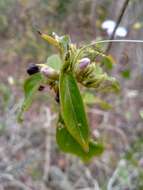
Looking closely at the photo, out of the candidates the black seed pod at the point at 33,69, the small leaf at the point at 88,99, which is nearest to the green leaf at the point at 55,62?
the black seed pod at the point at 33,69

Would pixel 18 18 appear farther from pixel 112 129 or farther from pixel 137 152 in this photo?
pixel 137 152

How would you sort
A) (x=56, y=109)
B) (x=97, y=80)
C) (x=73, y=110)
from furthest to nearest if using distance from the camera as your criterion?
(x=56, y=109), (x=97, y=80), (x=73, y=110)

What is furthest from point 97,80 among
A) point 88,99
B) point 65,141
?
point 88,99

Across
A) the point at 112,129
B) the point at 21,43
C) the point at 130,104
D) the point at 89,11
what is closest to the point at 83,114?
the point at 112,129

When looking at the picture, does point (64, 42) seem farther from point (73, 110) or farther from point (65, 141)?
point (65, 141)

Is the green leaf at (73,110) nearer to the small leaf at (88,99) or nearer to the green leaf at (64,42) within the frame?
the green leaf at (64,42)

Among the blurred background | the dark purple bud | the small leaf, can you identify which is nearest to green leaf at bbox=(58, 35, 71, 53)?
the dark purple bud

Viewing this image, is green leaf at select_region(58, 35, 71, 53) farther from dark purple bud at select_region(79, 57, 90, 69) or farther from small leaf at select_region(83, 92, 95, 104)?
small leaf at select_region(83, 92, 95, 104)
